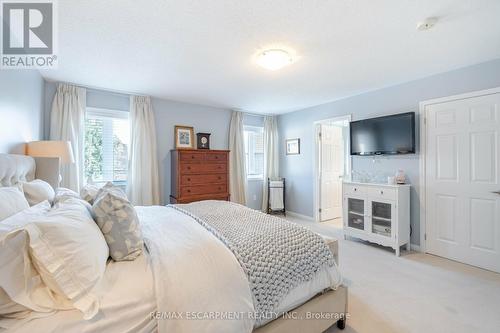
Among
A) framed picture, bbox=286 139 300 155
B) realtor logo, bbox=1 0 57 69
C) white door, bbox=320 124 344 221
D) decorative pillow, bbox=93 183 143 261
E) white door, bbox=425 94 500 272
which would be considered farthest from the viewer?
framed picture, bbox=286 139 300 155

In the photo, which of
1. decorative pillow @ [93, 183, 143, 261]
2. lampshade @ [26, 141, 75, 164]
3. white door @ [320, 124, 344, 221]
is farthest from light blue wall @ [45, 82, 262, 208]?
decorative pillow @ [93, 183, 143, 261]

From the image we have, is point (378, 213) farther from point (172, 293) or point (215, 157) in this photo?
point (172, 293)

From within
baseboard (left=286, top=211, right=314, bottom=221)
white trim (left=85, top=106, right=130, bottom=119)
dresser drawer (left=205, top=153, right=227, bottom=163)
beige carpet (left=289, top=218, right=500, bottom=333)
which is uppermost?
white trim (left=85, top=106, right=130, bottom=119)

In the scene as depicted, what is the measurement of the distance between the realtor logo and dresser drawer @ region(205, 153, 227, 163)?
2.49 m

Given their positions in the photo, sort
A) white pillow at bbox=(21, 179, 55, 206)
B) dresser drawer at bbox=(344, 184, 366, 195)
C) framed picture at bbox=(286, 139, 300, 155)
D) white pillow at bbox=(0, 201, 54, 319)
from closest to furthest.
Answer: white pillow at bbox=(0, 201, 54, 319), white pillow at bbox=(21, 179, 55, 206), dresser drawer at bbox=(344, 184, 366, 195), framed picture at bbox=(286, 139, 300, 155)

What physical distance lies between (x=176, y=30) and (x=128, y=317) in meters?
2.15

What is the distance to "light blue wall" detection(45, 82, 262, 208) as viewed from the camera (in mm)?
3754

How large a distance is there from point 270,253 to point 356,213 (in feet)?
9.26

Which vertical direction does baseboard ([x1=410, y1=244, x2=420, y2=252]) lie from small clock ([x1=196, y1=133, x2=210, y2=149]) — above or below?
below

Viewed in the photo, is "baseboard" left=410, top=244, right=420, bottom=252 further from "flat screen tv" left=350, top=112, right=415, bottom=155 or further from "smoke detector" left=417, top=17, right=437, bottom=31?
"smoke detector" left=417, top=17, right=437, bottom=31

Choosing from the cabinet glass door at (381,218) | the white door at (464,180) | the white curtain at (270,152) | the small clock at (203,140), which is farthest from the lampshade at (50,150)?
the white door at (464,180)

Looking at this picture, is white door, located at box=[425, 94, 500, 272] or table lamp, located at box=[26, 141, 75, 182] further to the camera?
white door, located at box=[425, 94, 500, 272]

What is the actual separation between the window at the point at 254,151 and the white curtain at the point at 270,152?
146mm

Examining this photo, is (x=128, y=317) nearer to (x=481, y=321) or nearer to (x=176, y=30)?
(x=176, y=30)
